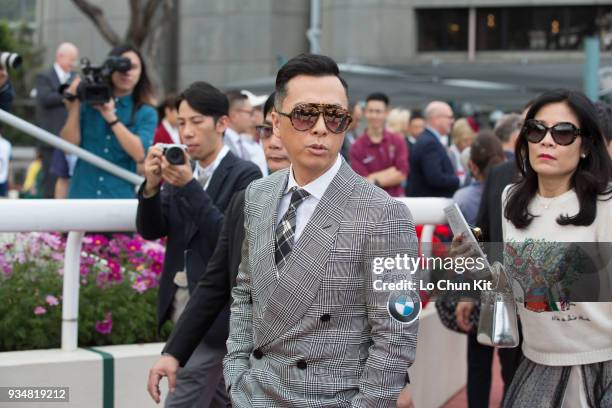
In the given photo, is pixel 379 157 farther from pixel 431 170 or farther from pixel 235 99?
pixel 235 99

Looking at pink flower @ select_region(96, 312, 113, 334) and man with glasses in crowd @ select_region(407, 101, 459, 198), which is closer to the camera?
pink flower @ select_region(96, 312, 113, 334)

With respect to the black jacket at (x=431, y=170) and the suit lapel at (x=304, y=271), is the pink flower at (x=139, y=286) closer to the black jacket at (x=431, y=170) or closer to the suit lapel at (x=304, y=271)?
the suit lapel at (x=304, y=271)

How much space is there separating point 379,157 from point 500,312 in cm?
753

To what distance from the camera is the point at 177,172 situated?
497 cm

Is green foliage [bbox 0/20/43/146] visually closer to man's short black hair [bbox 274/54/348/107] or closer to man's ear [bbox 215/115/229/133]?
man's ear [bbox 215/115/229/133]

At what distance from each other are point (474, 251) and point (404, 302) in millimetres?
660

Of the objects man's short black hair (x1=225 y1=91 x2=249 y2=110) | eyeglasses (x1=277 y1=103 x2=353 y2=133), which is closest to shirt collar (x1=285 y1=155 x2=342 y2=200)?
eyeglasses (x1=277 y1=103 x2=353 y2=133)

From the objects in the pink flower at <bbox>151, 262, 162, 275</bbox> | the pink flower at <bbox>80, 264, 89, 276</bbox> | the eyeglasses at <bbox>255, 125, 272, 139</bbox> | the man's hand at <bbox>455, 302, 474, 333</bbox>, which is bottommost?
the man's hand at <bbox>455, 302, 474, 333</bbox>

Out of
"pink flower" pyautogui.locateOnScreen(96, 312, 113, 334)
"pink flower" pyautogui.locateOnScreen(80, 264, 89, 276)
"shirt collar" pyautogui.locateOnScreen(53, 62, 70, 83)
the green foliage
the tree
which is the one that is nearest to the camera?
"pink flower" pyautogui.locateOnScreen(96, 312, 113, 334)

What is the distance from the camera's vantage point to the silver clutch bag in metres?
4.17

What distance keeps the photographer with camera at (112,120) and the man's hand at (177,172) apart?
9.15 feet

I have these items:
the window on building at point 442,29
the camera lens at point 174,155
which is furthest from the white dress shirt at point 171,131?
the window on building at point 442,29

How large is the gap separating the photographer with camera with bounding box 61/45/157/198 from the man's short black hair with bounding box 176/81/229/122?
2.15 meters

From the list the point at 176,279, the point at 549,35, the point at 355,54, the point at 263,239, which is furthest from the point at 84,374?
the point at 549,35
